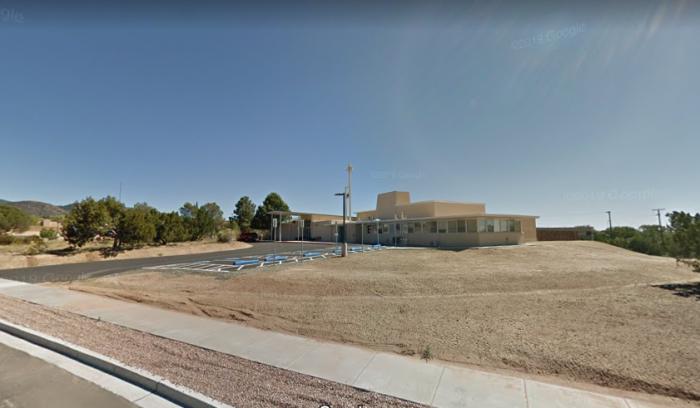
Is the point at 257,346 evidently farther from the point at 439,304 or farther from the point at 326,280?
the point at 326,280

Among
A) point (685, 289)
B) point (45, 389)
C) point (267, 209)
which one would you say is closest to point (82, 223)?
point (45, 389)

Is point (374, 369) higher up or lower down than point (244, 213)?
lower down

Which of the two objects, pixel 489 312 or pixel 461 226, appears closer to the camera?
pixel 489 312

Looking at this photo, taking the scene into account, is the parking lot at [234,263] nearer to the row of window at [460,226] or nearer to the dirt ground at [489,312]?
the dirt ground at [489,312]

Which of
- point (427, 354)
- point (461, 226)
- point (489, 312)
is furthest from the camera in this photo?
point (461, 226)

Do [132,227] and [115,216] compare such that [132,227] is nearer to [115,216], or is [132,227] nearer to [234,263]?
[115,216]

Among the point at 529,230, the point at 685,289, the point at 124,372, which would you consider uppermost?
the point at 529,230

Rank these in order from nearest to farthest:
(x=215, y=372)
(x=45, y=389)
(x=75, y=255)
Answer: (x=45, y=389) → (x=215, y=372) → (x=75, y=255)

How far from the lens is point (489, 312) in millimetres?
6336

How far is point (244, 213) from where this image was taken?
4825cm

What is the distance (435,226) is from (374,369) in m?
22.2

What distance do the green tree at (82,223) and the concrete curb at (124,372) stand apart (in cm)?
1808

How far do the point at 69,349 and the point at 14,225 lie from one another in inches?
1576

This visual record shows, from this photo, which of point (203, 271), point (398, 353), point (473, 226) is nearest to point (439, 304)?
point (398, 353)
